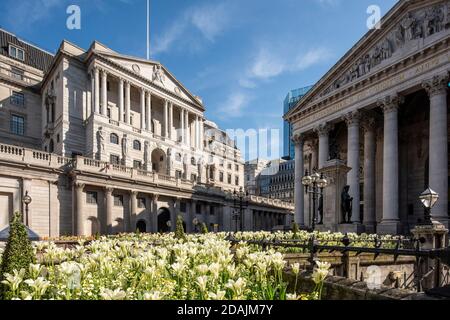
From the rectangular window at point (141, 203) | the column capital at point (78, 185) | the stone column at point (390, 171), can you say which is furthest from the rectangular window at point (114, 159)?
the stone column at point (390, 171)

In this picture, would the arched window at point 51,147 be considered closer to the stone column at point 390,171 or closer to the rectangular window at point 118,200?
the rectangular window at point 118,200

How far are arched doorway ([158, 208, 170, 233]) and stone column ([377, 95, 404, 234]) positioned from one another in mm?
31620

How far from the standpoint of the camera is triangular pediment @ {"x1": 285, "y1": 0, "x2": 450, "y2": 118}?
27.9 m

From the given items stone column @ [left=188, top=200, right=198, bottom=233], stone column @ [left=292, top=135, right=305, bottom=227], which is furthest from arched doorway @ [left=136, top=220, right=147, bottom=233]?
Result: stone column @ [left=292, top=135, right=305, bottom=227]

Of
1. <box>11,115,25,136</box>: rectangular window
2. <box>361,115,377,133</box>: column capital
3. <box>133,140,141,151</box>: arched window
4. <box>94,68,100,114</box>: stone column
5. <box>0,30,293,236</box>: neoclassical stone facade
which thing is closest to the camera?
<box>0,30,293,236</box>: neoclassical stone facade

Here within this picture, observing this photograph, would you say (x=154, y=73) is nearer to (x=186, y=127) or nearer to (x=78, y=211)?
(x=186, y=127)

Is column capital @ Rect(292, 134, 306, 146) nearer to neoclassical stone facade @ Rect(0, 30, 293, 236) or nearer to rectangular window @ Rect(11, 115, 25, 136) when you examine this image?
neoclassical stone facade @ Rect(0, 30, 293, 236)

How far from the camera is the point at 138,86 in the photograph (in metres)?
55.9

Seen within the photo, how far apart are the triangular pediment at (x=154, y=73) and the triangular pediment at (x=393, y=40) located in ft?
111

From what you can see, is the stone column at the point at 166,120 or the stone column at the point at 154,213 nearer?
the stone column at the point at 154,213

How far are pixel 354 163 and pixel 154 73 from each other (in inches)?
1683

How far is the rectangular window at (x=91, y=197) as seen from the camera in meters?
38.9

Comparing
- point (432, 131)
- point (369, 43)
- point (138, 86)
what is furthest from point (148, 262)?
point (138, 86)
